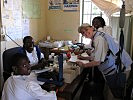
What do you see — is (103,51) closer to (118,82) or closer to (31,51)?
(118,82)

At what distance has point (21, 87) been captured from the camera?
4.46ft

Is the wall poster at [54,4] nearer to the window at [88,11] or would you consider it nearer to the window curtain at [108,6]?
the window at [88,11]

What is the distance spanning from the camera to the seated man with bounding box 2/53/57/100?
4.48 ft

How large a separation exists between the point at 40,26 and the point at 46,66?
206cm

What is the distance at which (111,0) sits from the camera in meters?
3.89

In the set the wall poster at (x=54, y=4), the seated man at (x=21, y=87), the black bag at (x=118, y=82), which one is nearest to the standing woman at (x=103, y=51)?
the black bag at (x=118, y=82)

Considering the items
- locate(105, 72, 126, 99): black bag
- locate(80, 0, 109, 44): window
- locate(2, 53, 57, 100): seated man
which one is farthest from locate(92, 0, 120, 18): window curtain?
locate(2, 53, 57, 100): seated man

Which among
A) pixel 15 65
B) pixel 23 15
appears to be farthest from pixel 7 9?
pixel 15 65

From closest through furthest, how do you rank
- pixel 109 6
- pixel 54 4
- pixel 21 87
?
pixel 21 87 < pixel 109 6 < pixel 54 4

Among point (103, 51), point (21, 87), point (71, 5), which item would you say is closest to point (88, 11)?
point (71, 5)

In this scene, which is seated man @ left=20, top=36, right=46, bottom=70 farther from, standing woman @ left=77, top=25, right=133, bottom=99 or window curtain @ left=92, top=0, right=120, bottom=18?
window curtain @ left=92, top=0, right=120, bottom=18

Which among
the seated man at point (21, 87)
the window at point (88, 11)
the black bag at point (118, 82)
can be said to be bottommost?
the black bag at point (118, 82)

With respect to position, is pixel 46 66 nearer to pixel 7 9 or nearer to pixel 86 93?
pixel 86 93

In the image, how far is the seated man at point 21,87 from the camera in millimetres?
1364
